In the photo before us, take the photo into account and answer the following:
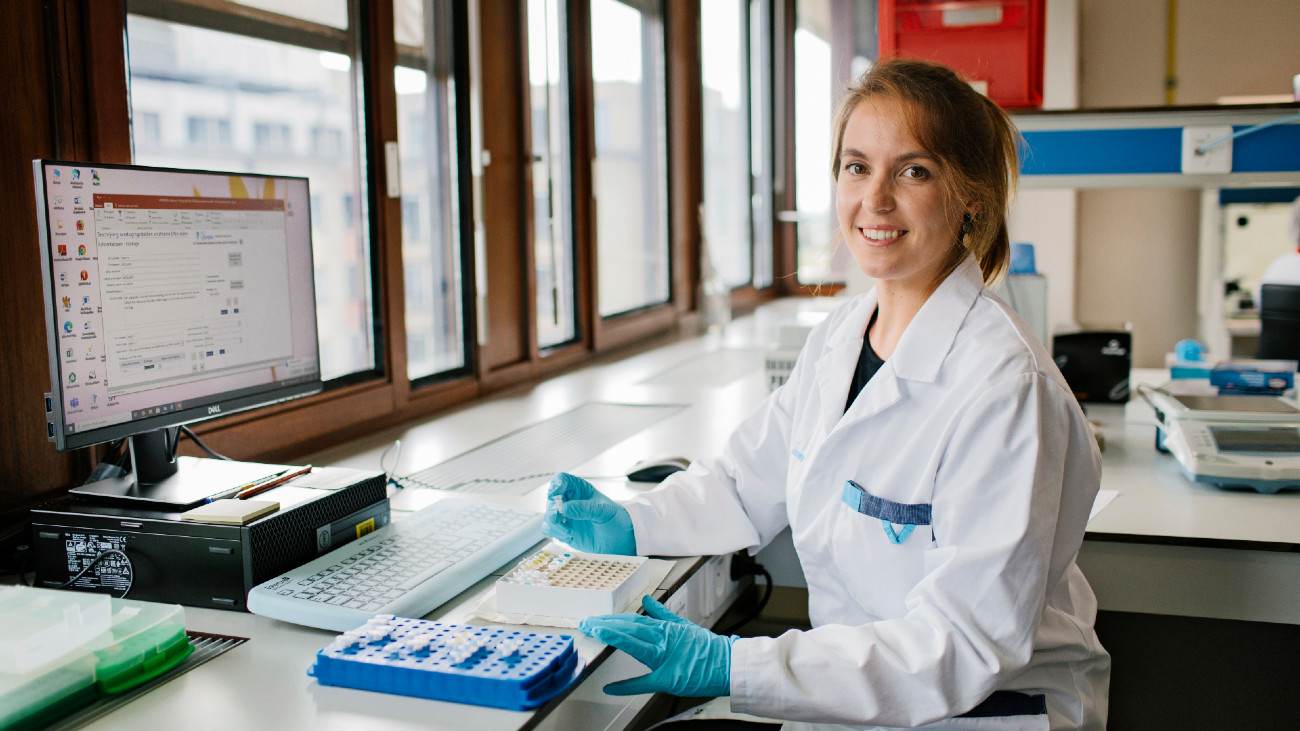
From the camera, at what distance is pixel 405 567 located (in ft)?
3.81

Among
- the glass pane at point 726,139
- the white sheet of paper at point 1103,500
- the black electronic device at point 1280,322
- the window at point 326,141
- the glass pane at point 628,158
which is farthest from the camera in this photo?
the glass pane at point 726,139

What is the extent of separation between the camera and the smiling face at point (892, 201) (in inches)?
46.8

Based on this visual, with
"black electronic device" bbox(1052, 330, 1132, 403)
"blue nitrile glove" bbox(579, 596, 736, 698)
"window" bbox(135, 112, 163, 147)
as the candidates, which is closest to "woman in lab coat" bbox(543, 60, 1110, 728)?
"blue nitrile glove" bbox(579, 596, 736, 698)

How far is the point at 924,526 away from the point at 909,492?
0.14ft

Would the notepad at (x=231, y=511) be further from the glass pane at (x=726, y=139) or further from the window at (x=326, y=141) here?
the glass pane at (x=726, y=139)

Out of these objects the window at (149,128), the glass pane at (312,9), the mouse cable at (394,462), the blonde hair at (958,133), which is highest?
the glass pane at (312,9)

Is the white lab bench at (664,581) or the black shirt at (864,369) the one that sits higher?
the black shirt at (864,369)

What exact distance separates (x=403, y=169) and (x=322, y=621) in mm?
1362

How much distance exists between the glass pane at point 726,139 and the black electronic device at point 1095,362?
1817mm

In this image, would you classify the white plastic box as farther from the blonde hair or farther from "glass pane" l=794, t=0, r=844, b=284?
"glass pane" l=794, t=0, r=844, b=284

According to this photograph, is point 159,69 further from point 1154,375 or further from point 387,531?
point 1154,375

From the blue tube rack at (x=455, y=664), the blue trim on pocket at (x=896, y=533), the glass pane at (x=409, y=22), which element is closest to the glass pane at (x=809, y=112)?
the glass pane at (x=409, y=22)

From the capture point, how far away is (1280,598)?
1414 mm

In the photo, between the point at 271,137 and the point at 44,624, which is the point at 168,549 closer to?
the point at 44,624
